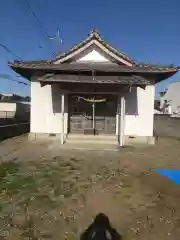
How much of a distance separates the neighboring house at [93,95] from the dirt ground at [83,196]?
155 inches

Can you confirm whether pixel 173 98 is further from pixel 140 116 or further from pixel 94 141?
pixel 94 141

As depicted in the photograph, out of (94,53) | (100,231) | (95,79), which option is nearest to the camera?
(100,231)

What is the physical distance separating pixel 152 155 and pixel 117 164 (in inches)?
106

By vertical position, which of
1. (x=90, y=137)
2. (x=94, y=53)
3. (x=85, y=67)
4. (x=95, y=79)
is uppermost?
(x=94, y=53)

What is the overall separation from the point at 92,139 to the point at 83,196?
26.4 ft

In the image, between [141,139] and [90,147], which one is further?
[141,139]

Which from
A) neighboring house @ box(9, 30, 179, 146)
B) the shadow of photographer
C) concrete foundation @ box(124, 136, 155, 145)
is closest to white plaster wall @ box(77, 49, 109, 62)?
neighboring house @ box(9, 30, 179, 146)

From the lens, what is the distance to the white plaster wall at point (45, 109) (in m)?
13.9

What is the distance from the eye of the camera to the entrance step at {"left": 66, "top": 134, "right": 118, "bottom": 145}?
13406 mm

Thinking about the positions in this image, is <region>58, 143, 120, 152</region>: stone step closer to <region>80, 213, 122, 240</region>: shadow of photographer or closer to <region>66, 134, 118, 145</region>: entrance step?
<region>66, 134, 118, 145</region>: entrance step

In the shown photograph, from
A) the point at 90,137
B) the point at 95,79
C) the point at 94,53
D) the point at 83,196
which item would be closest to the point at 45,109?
the point at 90,137

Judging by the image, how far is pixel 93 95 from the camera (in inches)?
557

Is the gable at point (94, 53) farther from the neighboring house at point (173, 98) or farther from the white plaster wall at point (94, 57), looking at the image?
the neighboring house at point (173, 98)

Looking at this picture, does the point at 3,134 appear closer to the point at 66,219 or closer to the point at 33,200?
the point at 33,200
